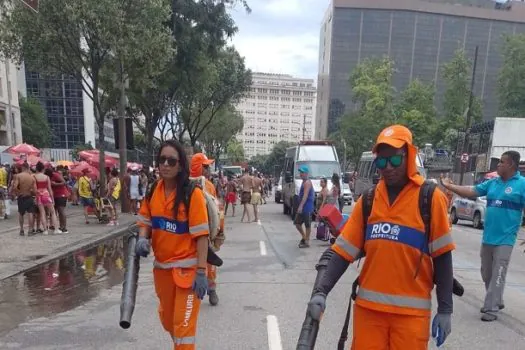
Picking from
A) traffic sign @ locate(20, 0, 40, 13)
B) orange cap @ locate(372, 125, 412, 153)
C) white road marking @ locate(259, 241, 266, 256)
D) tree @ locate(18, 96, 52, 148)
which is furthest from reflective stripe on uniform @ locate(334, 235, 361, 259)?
tree @ locate(18, 96, 52, 148)

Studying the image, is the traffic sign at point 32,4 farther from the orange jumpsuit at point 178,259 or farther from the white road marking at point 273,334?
the white road marking at point 273,334

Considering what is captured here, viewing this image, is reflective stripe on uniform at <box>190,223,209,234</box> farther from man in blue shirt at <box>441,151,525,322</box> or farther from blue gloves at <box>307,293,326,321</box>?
man in blue shirt at <box>441,151,525,322</box>

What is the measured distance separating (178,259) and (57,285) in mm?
4200

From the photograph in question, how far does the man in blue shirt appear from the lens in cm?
466

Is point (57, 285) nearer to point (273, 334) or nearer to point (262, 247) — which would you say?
point (273, 334)

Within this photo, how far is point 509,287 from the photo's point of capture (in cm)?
638

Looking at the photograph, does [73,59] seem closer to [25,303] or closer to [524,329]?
[25,303]

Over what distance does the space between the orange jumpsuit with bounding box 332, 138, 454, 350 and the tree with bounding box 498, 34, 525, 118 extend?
38.0 m

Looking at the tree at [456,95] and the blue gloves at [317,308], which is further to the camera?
the tree at [456,95]

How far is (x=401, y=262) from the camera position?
226 cm

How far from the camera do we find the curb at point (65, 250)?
6.80 metres

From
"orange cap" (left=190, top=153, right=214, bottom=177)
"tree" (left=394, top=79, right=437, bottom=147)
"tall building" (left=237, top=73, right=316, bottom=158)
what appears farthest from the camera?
"tall building" (left=237, top=73, right=316, bottom=158)

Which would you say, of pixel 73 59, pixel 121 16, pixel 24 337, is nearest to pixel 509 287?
pixel 24 337

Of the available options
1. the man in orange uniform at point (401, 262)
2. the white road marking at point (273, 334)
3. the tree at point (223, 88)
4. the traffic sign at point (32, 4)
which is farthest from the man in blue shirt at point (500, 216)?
the tree at point (223, 88)
